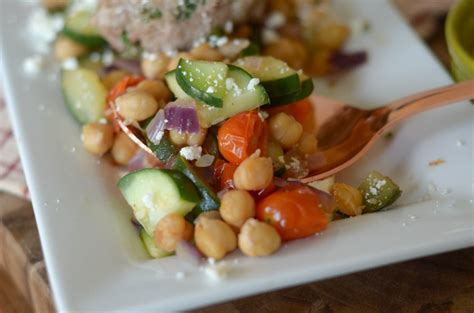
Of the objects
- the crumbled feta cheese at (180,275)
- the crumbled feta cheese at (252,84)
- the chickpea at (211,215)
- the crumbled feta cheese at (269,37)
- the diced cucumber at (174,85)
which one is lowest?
the crumbled feta cheese at (180,275)

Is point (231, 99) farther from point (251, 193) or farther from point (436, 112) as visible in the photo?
point (436, 112)

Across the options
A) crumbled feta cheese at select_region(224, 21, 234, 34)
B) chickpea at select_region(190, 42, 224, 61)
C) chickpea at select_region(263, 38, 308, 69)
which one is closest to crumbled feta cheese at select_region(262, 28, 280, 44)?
chickpea at select_region(263, 38, 308, 69)

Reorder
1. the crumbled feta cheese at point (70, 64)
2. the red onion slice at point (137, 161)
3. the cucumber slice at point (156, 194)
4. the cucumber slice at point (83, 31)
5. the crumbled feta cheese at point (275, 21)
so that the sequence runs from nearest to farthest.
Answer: the cucumber slice at point (156, 194) → the red onion slice at point (137, 161) → the crumbled feta cheese at point (70, 64) → the cucumber slice at point (83, 31) → the crumbled feta cheese at point (275, 21)

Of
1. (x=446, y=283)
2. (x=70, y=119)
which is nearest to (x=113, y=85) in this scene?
(x=70, y=119)

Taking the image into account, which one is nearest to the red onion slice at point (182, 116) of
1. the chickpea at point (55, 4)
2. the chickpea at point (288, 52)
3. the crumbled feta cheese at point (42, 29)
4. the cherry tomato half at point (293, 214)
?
the cherry tomato half at point (293, 214)

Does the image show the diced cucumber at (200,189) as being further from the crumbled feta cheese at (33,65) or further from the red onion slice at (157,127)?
the crumbled feta cheese at (33,65)

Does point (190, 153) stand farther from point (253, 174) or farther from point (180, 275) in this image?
point (180, 275)

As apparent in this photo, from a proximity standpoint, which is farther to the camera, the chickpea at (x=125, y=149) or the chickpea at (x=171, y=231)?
the chickpea at (x=125, y=149)

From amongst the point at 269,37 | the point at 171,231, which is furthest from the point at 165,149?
the point at 269,37
